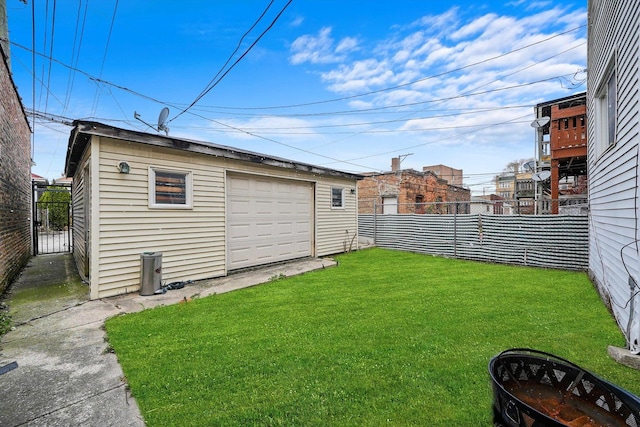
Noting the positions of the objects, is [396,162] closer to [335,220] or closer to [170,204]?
[335,220]

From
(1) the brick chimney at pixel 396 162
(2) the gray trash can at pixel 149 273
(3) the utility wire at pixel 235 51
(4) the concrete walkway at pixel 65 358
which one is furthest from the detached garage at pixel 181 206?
(1) the brick chimney at pixel 396 162

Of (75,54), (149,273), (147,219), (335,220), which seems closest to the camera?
(149,273)

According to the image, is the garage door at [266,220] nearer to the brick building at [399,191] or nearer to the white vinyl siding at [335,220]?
the white vinyl siding at [335,220]

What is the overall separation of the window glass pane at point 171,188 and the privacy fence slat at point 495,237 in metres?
7.78

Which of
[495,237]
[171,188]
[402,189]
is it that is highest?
[402,189]

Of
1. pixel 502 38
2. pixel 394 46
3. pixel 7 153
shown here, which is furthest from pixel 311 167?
pixel 502 38

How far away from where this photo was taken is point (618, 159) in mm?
3748

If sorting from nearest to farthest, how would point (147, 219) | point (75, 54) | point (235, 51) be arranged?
point (147, 219), point (235, 51), point (75, 54)

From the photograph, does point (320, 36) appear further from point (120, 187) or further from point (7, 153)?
point (7, 153)

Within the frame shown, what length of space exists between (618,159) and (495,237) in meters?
5.24

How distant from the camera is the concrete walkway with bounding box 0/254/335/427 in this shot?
2.09 meters

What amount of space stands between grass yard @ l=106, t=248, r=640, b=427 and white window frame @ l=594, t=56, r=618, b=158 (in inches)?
101

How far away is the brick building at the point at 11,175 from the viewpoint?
206 inches

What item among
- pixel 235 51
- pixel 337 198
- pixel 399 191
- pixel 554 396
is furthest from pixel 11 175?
pixel 399 191
